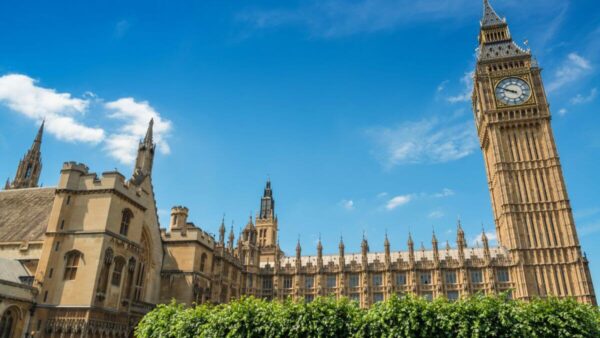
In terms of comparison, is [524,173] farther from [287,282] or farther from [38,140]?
[38,140]

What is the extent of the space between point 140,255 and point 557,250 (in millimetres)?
54221

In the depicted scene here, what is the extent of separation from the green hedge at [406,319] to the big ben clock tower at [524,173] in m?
32.8

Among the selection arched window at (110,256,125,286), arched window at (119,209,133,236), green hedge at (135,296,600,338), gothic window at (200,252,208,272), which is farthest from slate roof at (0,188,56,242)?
green hedge at (135,296,600,338)

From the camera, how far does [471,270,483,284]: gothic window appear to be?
5981 centimetres

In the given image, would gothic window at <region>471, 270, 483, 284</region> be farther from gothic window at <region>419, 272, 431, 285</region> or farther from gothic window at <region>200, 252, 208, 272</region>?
gothic window at <region>200, 252, 208, 272</region>

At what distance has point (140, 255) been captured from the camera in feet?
135

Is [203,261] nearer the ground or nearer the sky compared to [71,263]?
nearer the sky

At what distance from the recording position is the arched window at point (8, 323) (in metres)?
30.1

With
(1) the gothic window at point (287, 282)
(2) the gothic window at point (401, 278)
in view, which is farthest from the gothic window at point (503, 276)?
(1) the gothic window at point (287, 282)

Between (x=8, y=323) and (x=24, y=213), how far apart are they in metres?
14.0

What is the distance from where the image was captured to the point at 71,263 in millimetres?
34500

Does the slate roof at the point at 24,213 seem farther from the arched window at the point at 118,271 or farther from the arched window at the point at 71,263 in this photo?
the arched window at the point at 118,271

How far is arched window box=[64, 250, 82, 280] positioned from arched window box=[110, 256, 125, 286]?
10.0 ft

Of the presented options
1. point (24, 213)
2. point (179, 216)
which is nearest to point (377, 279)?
point (179, 216)
